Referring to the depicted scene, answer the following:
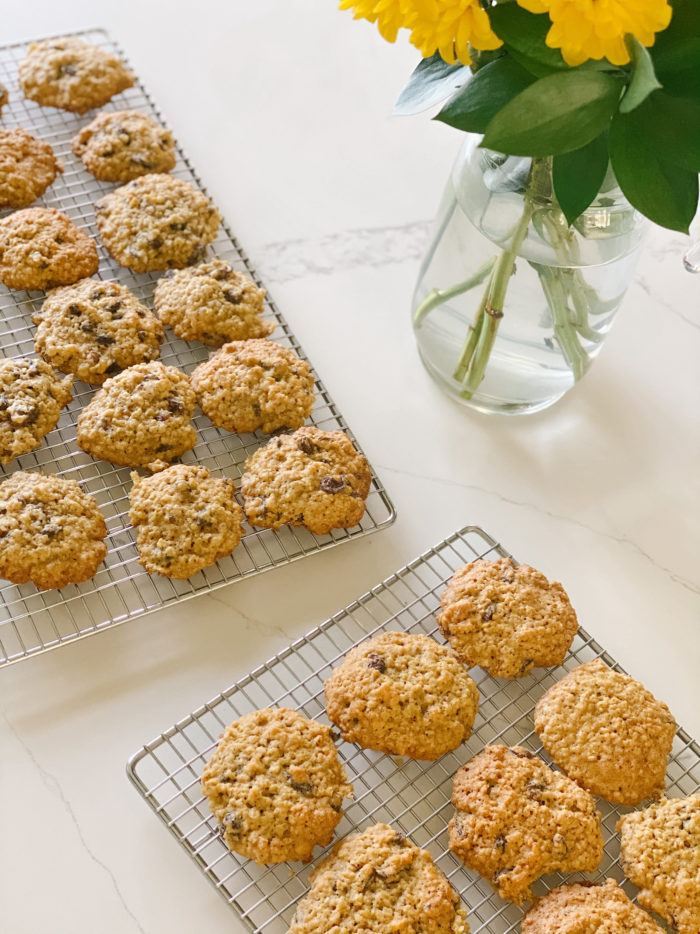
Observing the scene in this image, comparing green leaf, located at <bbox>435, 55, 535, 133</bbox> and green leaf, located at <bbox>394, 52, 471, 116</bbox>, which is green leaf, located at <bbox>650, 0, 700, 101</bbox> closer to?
green leaf, located at <bbox>435, 55, 535, 133</bbox>

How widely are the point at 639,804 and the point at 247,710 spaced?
0.63 m

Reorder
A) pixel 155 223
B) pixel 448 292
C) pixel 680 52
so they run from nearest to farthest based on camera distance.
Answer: pixel 680 52
pixel 448 292
pixel 155 223

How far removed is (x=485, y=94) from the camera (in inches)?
44.5

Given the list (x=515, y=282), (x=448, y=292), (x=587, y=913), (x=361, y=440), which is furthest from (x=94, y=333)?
(x=587, y=913)

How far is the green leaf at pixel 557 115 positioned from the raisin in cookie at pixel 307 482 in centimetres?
69

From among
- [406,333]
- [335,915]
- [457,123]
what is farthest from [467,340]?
[335,915]

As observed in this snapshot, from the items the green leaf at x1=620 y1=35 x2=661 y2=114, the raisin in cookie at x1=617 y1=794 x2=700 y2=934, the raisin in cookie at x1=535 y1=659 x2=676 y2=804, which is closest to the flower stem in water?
the green leaf at x1=620 y1=35 x2=661 y2=114

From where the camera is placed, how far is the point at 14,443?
158 cm

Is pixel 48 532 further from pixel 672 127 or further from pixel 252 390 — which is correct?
pixel 672 127

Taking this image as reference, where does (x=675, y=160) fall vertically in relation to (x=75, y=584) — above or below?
above

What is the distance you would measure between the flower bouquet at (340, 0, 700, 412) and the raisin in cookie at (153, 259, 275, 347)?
336 mm

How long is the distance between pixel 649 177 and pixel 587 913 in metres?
0.98

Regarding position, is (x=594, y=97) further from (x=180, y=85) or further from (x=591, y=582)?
(x=180, y=85)

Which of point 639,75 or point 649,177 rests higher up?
point 639,75
